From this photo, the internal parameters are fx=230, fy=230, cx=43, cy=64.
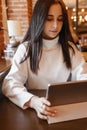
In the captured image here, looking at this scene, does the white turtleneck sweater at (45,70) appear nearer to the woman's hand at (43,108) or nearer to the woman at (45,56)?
the woman at (45,56)

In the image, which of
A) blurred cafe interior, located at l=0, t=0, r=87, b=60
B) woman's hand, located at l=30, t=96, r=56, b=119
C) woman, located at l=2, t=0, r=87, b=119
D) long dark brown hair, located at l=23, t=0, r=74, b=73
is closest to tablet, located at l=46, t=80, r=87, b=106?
woman's hand, located at l=30, t=96, r=56, b=119

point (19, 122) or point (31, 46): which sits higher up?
point (31, 46)

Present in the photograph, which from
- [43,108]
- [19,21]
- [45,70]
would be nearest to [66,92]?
[43,108]

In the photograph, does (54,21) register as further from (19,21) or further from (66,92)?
(19,21)

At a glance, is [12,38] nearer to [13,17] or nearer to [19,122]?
[13,17]

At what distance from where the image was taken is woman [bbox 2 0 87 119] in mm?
1024

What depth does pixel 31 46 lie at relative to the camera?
1.11m

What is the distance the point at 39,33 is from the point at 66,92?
402mm

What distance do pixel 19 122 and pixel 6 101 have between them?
21 centimetres

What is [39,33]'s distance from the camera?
107 cm

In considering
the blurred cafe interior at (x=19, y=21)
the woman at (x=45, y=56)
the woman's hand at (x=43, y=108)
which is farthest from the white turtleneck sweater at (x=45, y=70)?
the blurred cafe interior at (x=19, y=21)

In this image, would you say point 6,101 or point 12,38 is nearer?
point 6,101

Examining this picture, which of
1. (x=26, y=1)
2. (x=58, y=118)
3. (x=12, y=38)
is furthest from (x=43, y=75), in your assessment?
(x=26, y=1)

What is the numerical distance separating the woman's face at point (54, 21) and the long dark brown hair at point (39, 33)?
16 mm
